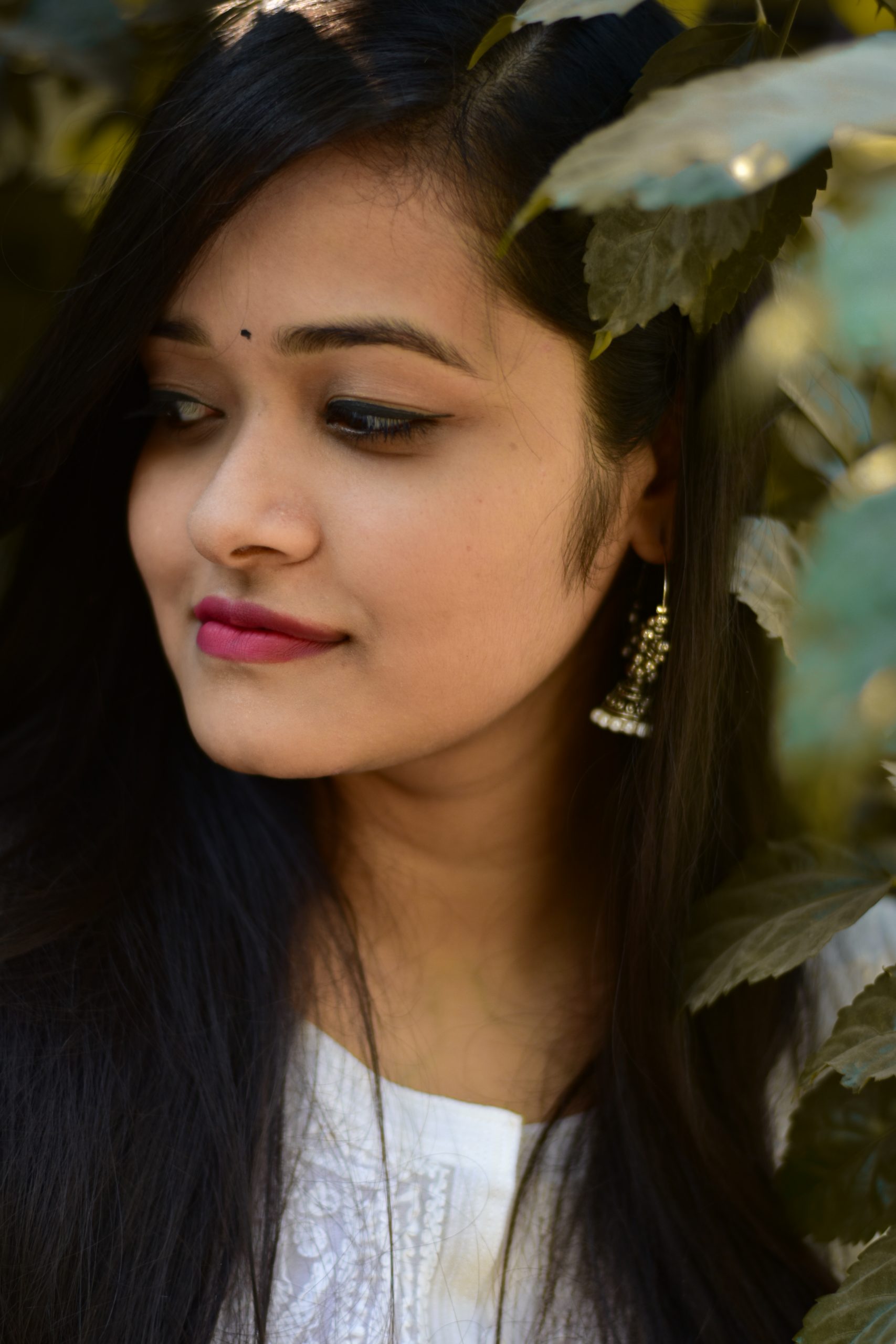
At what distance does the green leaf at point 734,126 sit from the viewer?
58 cm

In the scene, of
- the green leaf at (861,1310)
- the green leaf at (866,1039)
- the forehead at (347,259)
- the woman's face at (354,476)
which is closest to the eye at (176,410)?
the woman's face at (354,476)

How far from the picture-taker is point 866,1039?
39.8 inches

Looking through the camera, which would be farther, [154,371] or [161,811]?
[161,811]

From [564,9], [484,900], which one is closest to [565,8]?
[564,9]

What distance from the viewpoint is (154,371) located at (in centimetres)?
137

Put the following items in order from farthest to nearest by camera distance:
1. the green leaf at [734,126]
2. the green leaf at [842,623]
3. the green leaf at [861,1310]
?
the green leaf at [861,1310] < the green leaf at [734,126] < the green leaf at [842,623]

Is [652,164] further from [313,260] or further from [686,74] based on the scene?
[313,260]

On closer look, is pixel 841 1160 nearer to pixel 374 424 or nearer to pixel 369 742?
pixel 369 742

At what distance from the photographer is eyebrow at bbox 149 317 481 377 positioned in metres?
1.19

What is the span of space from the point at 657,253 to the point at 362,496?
0.40 metres

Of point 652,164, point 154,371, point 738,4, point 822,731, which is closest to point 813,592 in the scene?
point 822,731

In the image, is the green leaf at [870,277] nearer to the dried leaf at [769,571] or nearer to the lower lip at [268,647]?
the dried leaf at [769,571]

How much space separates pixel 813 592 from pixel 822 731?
6 centimetres

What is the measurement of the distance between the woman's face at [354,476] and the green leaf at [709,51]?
313mm
